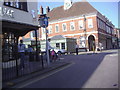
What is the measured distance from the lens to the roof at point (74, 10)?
35.6 m

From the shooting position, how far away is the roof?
3561 cm

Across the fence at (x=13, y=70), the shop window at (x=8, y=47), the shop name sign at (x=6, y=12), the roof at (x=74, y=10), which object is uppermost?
the roof at (x=74, y=10)

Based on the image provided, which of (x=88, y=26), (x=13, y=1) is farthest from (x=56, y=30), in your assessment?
(x=13, y=1)

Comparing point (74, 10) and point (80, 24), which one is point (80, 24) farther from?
point (74, 10)

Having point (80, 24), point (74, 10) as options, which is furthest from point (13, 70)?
point (74, 10)

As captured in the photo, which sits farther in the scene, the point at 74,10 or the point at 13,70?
the point at 74,10

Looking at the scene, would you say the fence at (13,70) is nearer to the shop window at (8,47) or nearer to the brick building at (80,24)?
the shop window at (8,47)

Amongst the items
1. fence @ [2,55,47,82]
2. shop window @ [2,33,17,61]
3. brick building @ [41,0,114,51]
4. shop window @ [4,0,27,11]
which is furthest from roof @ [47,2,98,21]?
fence @ [2,55,47,82]

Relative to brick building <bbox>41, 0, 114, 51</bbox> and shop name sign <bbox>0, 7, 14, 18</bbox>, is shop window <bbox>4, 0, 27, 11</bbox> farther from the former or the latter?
brick building <bbox>41, 0, 114, 51</bbox>

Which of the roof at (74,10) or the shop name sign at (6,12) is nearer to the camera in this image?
the shop name sign at (6,12)

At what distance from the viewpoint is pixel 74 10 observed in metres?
38.1

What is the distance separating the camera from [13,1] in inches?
452

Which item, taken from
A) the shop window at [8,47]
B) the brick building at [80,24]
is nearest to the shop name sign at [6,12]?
the shop window at [8,47]

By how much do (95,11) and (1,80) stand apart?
29.9m
